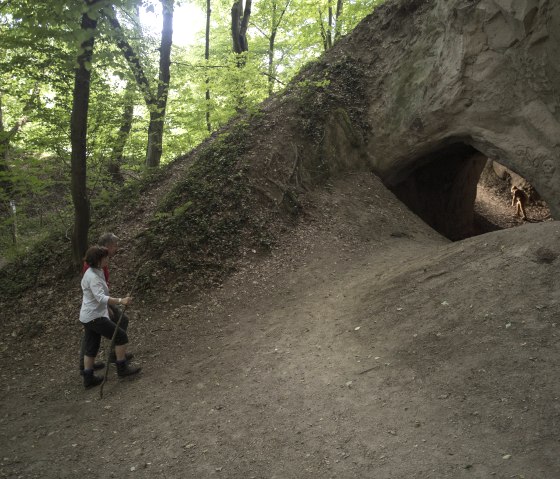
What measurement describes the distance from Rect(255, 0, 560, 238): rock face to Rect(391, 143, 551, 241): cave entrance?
0.05m

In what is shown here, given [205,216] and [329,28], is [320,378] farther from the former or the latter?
[329,28]

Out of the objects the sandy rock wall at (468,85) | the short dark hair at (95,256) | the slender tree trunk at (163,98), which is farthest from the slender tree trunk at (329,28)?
the short dark hair at (95,256)

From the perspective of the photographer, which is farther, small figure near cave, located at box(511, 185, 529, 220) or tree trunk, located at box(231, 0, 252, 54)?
small figure near cave, located at box(511, 185, 529, 220)

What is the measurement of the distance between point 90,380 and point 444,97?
10067mm

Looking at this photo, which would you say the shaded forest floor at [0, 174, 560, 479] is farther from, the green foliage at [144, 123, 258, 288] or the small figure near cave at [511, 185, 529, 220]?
the small figure near cave at [511, 185, 529, 220]

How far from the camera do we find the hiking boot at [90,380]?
5984 millimetres

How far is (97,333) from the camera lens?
5.86 meters

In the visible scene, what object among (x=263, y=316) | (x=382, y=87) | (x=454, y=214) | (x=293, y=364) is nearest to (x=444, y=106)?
(x=382, y=87)

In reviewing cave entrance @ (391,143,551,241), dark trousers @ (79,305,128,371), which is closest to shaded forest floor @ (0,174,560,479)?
dark trousers @ (79,305,128,371)

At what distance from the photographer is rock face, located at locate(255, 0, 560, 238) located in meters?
10.0

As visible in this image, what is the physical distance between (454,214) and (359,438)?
12.3m

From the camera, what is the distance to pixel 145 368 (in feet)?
21.1

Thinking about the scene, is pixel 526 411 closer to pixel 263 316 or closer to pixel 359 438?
pixel 359 438

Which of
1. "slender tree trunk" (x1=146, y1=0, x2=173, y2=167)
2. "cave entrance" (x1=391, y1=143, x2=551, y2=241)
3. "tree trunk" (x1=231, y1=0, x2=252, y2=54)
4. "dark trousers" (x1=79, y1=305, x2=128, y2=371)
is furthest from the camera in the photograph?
"tree trunk" (x1=231, y1=0, x2=252, y2=54)
